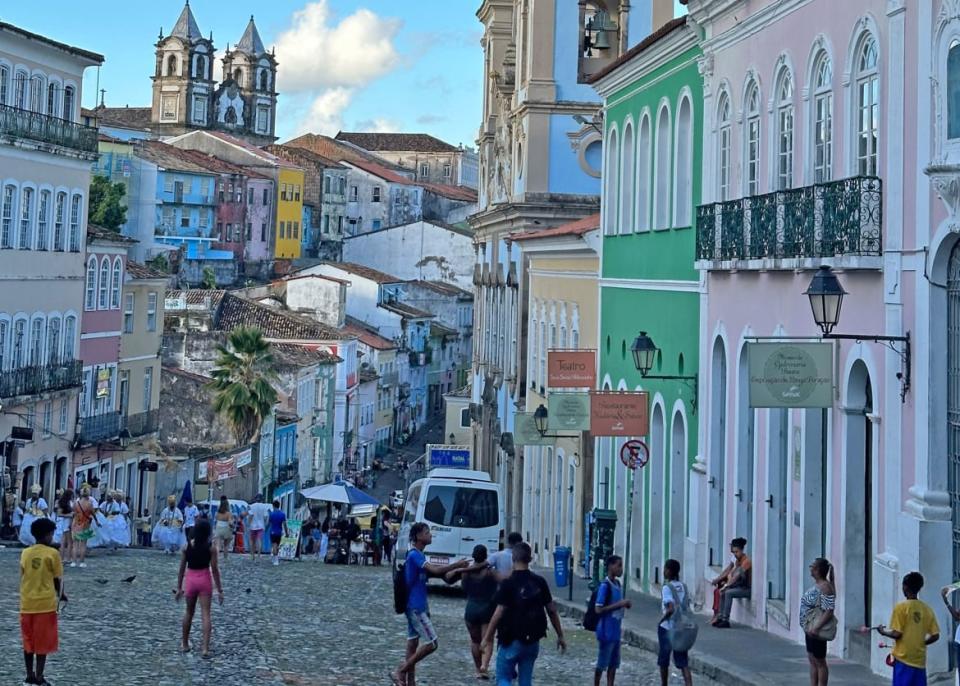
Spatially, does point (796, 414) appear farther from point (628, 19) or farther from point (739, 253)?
point (628, 19)

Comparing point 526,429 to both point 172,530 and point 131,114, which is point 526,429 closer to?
point 172,530

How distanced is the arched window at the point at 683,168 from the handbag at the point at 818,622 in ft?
36.2

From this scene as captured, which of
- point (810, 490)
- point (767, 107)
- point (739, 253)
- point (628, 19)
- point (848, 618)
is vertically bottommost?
point (848, 618)

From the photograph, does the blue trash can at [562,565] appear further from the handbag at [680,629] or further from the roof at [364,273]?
the roof at [364,273]

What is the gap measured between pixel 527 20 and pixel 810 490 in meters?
30.0

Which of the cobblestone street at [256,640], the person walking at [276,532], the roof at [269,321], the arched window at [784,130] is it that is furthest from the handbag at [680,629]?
the roof at [269,321]

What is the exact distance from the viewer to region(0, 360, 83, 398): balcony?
42500 millimetres

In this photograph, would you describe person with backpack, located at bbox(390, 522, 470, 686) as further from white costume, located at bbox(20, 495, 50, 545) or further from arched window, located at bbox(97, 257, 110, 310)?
arched window, located at bbox(97, 257, 110, 310)

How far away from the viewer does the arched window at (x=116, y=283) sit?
50.5 meters

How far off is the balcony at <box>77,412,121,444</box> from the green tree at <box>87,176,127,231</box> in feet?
152

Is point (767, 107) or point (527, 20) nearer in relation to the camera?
point (767, 107)

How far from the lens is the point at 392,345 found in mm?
94562

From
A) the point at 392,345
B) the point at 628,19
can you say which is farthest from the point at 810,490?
the point at 392,345

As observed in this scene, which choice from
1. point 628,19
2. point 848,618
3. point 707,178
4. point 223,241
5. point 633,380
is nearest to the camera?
point 848,618
